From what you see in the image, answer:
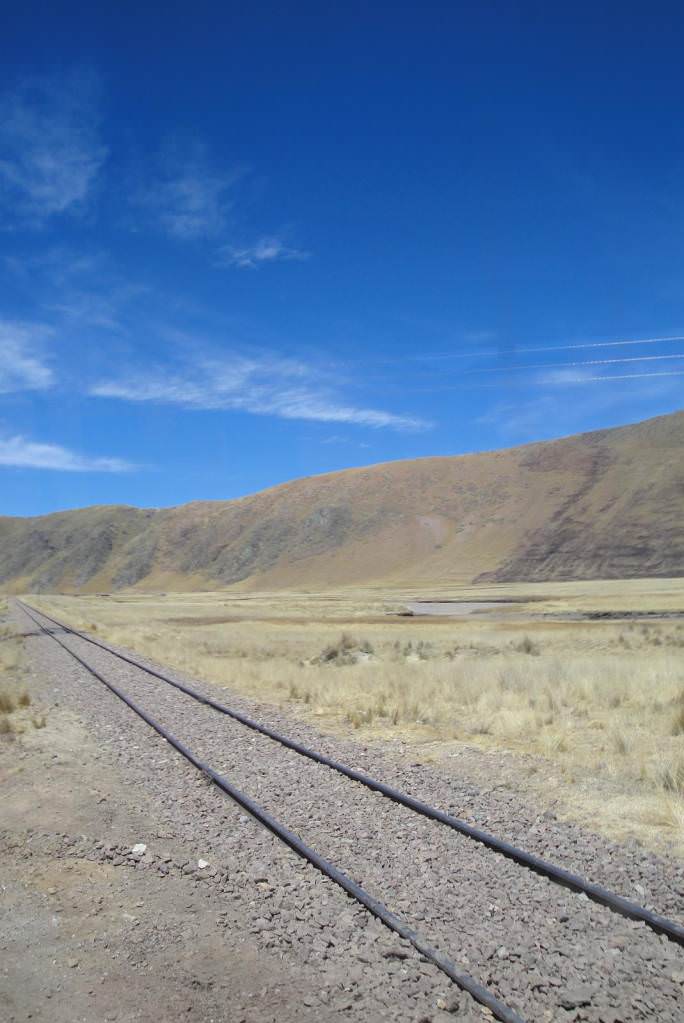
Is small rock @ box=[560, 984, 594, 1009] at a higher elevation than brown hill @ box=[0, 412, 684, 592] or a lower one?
lower

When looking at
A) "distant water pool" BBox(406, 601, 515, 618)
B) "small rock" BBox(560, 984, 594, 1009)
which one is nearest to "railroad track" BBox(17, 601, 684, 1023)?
"small rock" BBox(560, 984, 594, 1009)

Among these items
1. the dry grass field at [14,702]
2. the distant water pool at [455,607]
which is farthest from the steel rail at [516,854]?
the distant water pool at [455,607]

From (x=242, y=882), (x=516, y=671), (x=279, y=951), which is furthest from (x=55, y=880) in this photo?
(x=516, y=671)

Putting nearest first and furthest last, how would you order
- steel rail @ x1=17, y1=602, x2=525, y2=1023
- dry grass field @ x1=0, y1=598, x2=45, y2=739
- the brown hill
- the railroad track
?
steel rail @ x1=17, y1=602, x2=525, y2=1023, the railroad track, dry grass field @ x1=0, y1=598, x2=45, y2=739, the brown hill

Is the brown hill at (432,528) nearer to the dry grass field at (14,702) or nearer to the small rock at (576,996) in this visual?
the dry grass field at (14,702)

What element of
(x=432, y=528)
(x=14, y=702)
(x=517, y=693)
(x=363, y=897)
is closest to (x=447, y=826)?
(x=363, y=897)

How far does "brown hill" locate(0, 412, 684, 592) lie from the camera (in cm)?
11325

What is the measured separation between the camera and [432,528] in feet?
465

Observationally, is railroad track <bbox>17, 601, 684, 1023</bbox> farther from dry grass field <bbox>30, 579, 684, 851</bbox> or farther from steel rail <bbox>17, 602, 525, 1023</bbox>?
dry grass field <bbox>30, 579, 684, 851</bbox>

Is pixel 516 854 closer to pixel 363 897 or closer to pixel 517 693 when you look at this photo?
pixel 363 897

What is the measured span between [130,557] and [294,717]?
575 ft

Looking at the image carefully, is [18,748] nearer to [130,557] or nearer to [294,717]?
[294,717]

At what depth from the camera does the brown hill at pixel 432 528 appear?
113250 mm

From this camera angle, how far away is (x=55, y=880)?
653 centimetres
